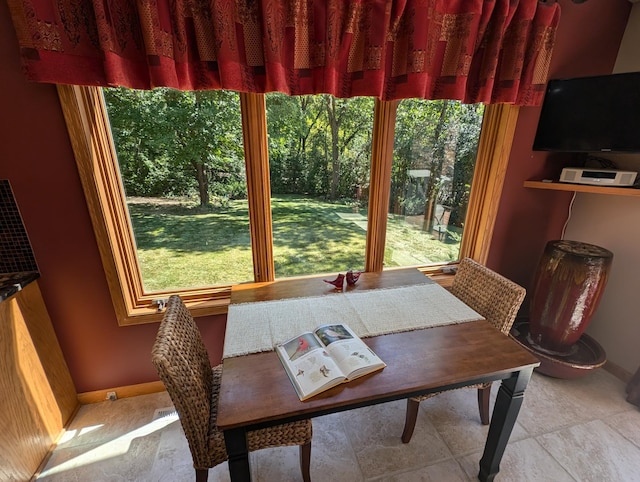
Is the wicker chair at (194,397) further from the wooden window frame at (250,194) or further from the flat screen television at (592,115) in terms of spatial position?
the flat screen television at (592,115)

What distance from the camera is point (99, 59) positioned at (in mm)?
1057

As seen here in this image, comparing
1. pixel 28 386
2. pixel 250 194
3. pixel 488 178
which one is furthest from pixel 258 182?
pixel 488 178

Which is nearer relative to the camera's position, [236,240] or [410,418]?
[410,418]

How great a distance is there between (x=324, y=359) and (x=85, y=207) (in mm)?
1358

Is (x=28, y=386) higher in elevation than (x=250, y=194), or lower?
lower

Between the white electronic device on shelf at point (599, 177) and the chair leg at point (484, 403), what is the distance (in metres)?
1.38

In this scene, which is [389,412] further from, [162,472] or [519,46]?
[519,46]

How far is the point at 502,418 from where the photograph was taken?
3.59 ft

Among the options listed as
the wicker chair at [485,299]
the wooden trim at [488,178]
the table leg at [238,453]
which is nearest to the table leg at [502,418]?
the wicker chair at [485,299]

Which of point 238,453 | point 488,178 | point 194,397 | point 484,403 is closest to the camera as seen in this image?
point 238,453

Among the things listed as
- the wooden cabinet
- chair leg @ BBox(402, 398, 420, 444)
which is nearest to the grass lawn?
the wooden cabinet

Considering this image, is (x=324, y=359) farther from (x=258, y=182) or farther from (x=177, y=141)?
(x=177, y=141)

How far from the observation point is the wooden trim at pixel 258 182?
142 centimetres

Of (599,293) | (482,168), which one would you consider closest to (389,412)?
(599,293)
